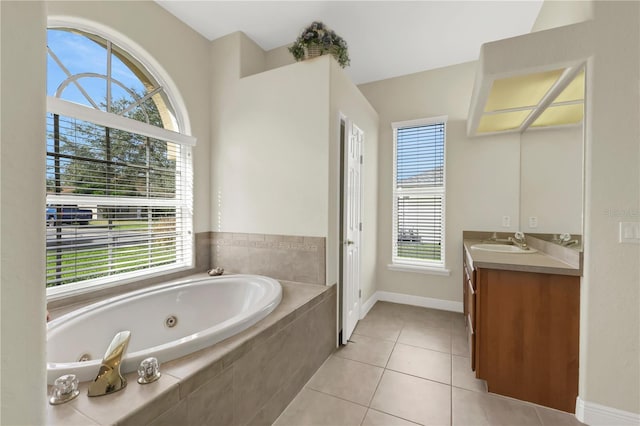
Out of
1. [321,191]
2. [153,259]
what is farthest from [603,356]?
[153,259]

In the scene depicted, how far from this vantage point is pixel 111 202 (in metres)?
2.01

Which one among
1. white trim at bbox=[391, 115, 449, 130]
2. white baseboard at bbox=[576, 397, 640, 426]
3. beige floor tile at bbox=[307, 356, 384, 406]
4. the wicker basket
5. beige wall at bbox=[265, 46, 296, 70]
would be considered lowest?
beige floor tile at bbox=[307, 356, 384, 406]

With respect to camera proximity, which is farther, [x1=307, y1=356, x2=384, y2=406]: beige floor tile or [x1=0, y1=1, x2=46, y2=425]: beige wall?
[x1=307, y1=356, x2=384, y2=406]: beige floor tile

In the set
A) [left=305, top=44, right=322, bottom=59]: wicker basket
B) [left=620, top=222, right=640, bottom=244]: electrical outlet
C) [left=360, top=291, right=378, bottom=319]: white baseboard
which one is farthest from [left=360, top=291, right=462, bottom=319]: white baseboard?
[left=305, top=44, right=322, bottom=59]: wicker basket

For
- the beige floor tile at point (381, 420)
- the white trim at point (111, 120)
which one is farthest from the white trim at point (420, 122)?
the beige floor tile at point (381, 420)

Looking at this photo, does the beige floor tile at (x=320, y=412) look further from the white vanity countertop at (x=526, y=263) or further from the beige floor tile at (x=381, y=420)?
the white vanity countertop at (x=526, y=263)

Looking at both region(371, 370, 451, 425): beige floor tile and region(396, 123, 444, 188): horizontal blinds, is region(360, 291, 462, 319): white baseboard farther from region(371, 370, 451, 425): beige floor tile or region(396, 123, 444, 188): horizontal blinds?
region(396, 123, 444, 188): horizontal blinds

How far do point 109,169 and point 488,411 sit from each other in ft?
10.0

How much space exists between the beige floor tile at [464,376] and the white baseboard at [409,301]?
1045 mm

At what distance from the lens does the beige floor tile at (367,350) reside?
220 cm

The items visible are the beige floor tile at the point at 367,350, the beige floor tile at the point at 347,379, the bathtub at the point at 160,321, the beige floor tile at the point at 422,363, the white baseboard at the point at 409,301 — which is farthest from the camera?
the white baseboard at the point at 409,301

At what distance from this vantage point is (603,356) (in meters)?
1.51

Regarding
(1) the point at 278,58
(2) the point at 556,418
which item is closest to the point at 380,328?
(2) the point at 556,418

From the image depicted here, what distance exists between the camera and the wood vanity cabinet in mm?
1615
